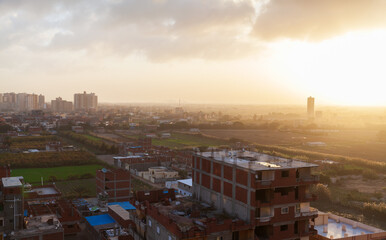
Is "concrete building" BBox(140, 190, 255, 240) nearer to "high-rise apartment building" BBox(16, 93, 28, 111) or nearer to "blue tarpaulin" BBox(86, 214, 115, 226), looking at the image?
"blue tarpaulin" BBox(86, 214, 115, 226)

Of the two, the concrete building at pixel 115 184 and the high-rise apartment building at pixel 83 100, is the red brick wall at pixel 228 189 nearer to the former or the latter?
the concrete building at pixel 115 184

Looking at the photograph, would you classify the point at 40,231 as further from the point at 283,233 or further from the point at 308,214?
the point at 308,214

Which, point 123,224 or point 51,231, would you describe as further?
point 123,224

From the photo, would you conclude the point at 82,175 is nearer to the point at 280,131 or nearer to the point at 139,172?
the point at 139,172

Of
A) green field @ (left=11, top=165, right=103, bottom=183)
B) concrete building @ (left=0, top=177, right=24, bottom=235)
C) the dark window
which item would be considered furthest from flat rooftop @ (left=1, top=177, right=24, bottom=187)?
green field @ (left=11, top=165, right=103, bottom=183)

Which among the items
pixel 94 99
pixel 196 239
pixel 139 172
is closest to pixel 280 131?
pixel 139 172

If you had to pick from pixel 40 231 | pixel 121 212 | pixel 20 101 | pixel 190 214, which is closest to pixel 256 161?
pixel 190 214
